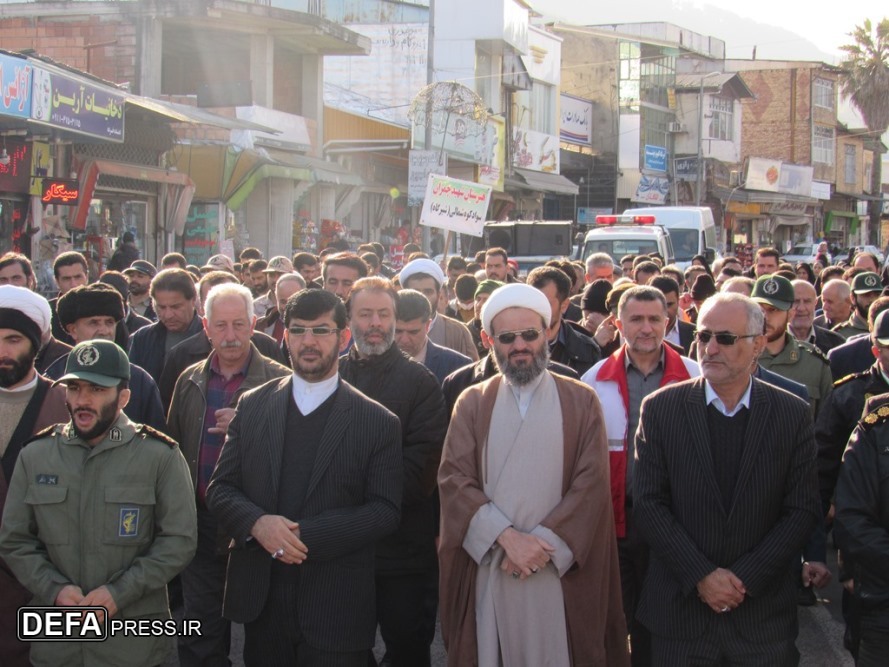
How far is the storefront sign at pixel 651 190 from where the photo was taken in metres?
45.7

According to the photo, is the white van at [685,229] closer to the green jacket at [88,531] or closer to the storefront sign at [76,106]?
the storefront sign at [76,106]

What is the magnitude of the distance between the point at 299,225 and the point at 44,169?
9018mm

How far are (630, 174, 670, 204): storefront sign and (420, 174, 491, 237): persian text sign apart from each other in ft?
101

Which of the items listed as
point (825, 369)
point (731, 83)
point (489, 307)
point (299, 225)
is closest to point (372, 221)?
point (299, 225)

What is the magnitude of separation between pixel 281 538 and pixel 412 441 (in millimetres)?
1047

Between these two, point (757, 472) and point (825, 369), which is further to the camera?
point (825, 369)

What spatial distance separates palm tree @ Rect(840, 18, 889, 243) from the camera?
57.4m

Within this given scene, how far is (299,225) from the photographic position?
22859mm

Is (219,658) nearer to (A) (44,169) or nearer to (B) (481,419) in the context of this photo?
(B) (481,419)

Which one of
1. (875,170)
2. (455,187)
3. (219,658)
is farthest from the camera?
(875,170)

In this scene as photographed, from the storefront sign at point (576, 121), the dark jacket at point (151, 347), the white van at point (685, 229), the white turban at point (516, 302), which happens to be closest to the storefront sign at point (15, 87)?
the dark jacket at point (151, 347)

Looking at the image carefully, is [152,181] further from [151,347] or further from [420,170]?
[151,347]

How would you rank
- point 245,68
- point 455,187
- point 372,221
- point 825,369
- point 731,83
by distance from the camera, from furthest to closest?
1. point 731,83
2. point 372,221
3. point 245,68
4. point 455,187
5. point 825,369

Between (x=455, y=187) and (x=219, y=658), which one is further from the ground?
(x=455, y=187)
